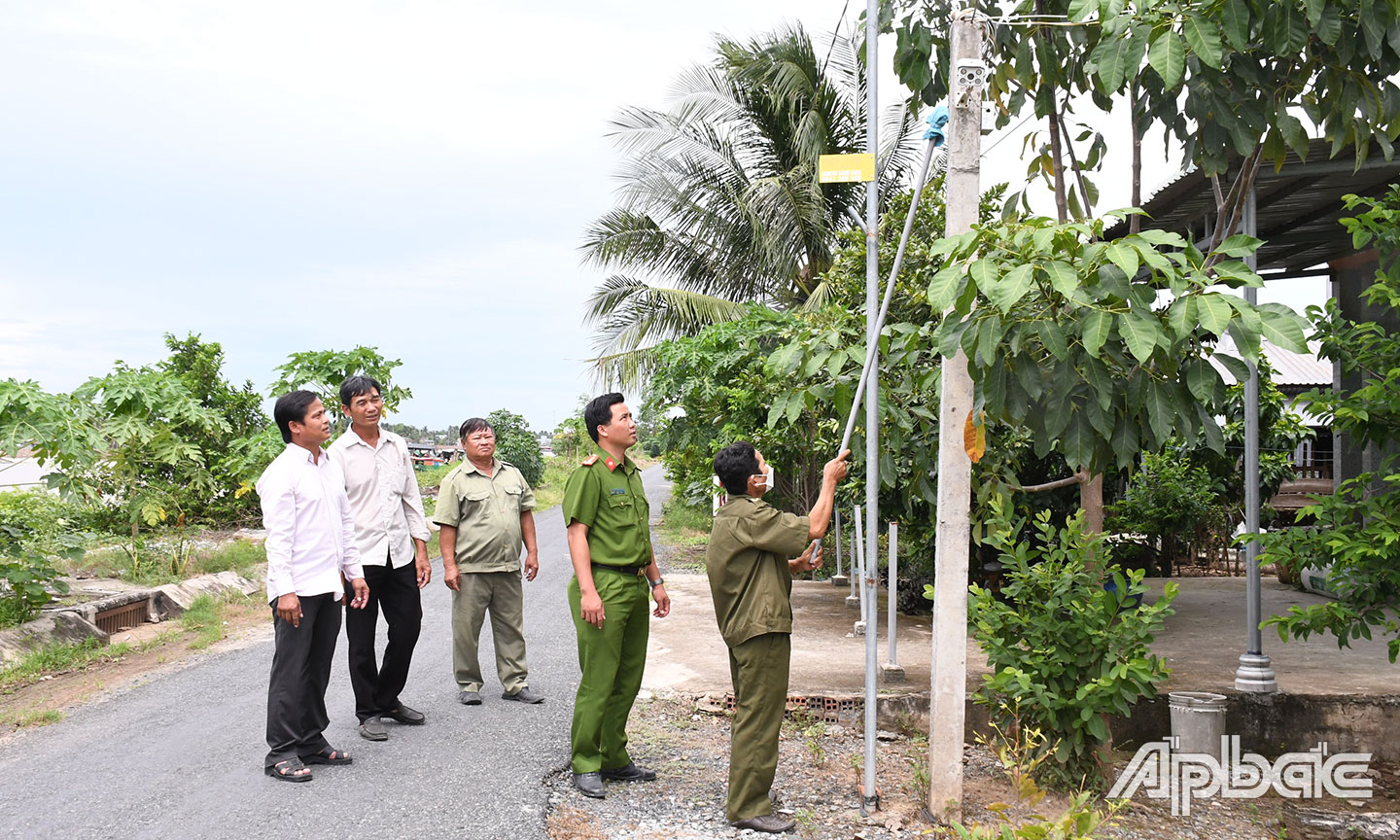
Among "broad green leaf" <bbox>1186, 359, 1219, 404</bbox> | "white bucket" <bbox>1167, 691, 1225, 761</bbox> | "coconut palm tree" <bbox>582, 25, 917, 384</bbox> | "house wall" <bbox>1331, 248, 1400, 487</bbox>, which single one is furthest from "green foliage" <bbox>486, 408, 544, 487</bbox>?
"broad green leaf" <bbox>1186, 359, 1219, 404</bbox>

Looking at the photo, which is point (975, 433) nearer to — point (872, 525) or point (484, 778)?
point (872, 525)

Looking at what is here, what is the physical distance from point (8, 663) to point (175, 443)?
4.61 m

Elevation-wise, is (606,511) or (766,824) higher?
(606,511)

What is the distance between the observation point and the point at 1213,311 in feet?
10.6

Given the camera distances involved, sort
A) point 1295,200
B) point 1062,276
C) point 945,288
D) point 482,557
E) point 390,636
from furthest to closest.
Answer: point 1295,200 < point 482,557 < point 390,636 < point 945,288 < point 1062,276

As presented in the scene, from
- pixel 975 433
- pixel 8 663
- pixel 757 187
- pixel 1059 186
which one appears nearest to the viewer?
pixel 975 433

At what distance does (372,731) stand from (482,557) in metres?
1.18

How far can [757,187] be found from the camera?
16.5m

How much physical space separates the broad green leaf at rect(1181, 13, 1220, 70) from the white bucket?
3044 mm

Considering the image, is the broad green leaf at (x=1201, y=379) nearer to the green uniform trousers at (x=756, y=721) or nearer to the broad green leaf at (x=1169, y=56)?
the broad green leaf at (x=1169, y=56)

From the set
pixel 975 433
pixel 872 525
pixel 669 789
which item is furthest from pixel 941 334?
pixel 669 789

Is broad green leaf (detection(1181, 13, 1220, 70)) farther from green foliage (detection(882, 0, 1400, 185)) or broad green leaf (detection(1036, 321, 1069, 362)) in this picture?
broad green leaf (detection(1036, 321, 1069, 362))

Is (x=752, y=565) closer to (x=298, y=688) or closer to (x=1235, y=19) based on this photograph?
(x=298, y=688)

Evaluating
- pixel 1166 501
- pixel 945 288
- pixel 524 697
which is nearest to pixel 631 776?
pixel 524 697
